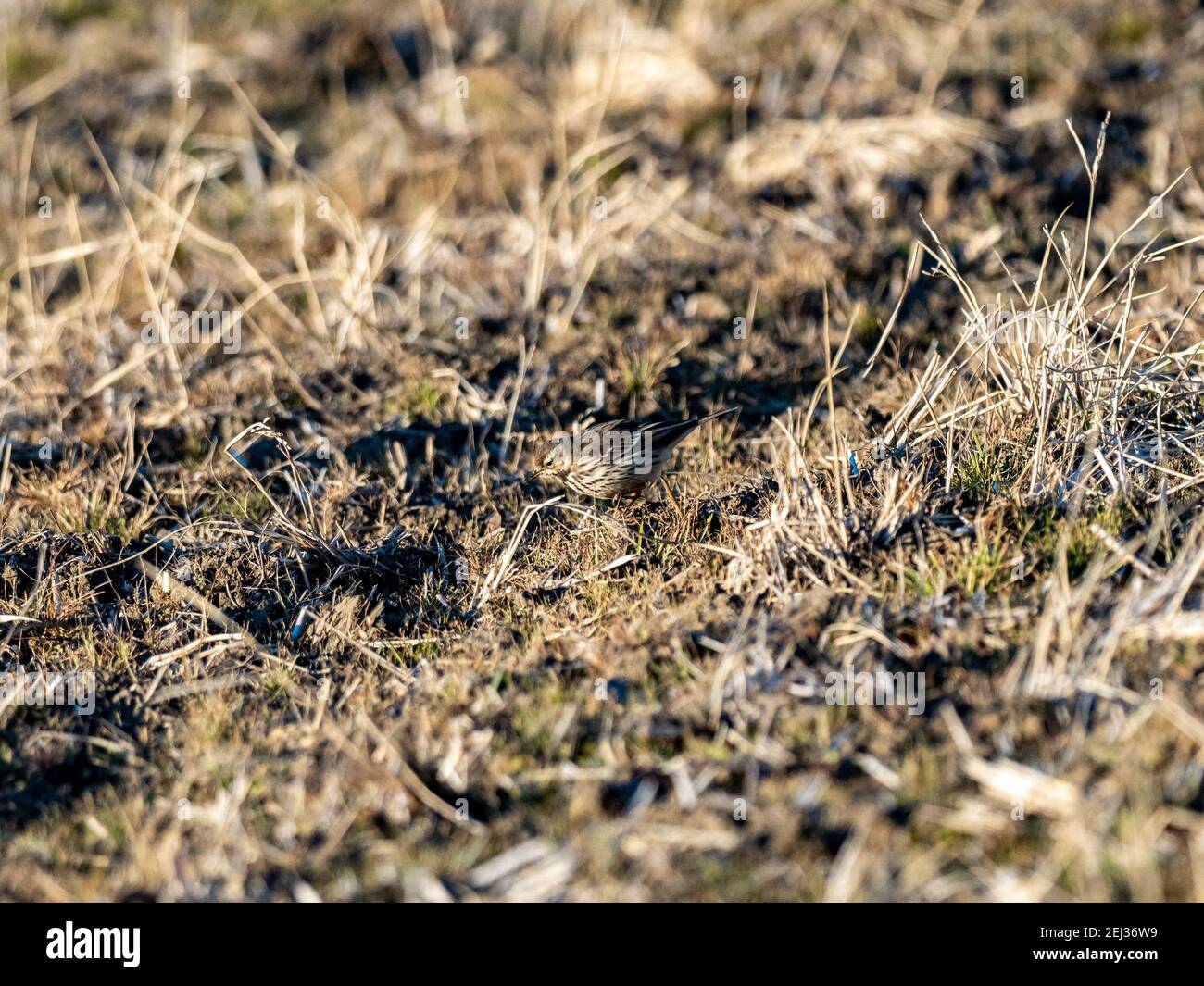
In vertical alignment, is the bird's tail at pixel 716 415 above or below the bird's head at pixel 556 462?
above

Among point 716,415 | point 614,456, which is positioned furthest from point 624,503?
point 716,415

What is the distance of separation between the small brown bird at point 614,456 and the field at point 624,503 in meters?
0.13

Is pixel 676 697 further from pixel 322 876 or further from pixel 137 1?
pixel 137 1

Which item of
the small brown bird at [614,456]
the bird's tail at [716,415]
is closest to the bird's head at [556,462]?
the small brown bird at [614,456]

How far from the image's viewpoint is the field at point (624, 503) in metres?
3.71

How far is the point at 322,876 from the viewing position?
3.70 metres

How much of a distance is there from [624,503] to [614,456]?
0.28 metres

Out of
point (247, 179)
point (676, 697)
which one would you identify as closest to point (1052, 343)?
point (676, 697)

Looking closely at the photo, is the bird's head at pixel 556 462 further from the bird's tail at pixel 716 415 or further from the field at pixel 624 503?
the bird's tail at pixel 716 415

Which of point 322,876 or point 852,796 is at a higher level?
point 852,796

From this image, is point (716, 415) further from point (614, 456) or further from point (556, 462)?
point (556, 462)

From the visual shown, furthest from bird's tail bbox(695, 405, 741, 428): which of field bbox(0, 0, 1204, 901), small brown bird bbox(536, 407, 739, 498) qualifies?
field bbox(0, 0, 1204, 901)

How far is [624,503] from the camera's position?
16.9 ft
